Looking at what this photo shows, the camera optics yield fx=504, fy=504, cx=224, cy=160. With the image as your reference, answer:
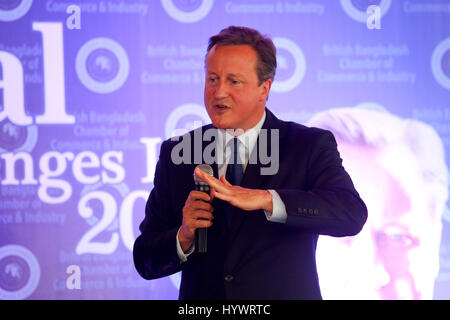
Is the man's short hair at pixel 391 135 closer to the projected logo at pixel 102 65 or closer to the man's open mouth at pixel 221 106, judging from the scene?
the projected logo at pixel 102 65

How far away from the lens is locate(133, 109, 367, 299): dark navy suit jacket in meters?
1.93

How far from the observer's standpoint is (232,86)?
2.11 m

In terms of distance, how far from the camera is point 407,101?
350cm

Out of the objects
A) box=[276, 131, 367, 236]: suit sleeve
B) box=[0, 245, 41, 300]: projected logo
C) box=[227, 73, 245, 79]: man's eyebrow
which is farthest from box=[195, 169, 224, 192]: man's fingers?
box=[0, 245, 41, 300]: projected logo

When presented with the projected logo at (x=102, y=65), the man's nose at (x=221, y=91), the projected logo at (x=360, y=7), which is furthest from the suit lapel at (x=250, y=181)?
the projected logo at (x=360, y=7)

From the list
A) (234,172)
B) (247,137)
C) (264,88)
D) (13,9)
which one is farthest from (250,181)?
(13,9)

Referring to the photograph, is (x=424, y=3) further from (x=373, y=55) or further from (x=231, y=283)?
(x=231, y=283)

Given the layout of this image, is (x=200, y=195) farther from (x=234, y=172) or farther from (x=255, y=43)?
(x=255, y=43)

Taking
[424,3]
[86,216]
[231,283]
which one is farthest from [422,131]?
[86,216]

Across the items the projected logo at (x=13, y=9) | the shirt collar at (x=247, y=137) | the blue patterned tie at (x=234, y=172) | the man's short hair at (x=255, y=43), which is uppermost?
the projected logo at (x=13, y=9)

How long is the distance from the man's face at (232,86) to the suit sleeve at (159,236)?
12.2 inches

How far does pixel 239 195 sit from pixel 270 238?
335 mm

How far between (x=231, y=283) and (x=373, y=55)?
2.21 meters

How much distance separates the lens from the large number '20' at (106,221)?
343 centimetres
